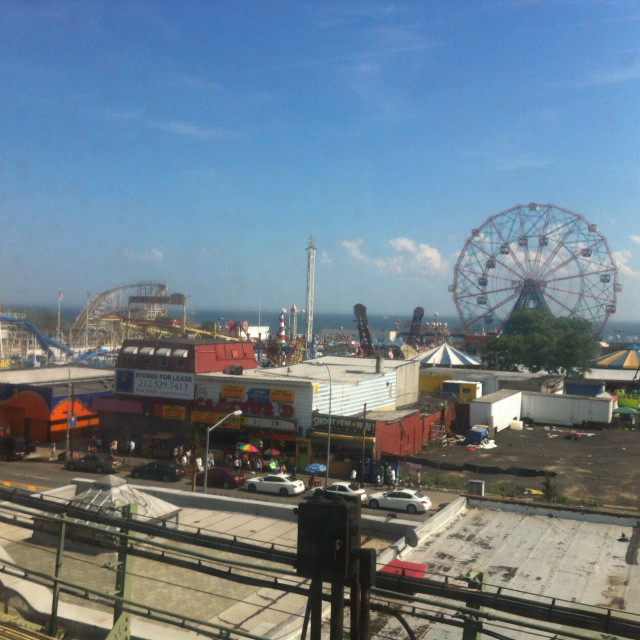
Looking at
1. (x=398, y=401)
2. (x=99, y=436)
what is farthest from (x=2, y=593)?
(x=398, y=401)

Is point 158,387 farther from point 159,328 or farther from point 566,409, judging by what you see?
point 159,328

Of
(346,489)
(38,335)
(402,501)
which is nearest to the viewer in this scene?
(402,501)

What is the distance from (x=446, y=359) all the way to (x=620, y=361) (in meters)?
18.0

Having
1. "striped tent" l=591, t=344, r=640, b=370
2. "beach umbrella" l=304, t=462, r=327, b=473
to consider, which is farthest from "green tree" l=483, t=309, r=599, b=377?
"beach umbrella" l=304, t=462, r=327, b=473

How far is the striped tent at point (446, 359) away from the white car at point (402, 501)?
41.0 meters

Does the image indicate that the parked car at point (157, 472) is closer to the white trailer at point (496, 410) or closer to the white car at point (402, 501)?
the white car at point (402, 501)

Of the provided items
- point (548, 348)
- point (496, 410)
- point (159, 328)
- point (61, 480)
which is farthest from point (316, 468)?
point (159, 328)

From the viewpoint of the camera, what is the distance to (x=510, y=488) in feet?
90.2

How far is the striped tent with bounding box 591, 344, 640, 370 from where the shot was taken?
68062mm

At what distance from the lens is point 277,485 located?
27.6 m

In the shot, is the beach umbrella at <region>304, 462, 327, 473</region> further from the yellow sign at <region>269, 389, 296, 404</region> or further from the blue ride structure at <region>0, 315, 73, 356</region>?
the blue ride structure at <region>0, 315, 73, 356</region>

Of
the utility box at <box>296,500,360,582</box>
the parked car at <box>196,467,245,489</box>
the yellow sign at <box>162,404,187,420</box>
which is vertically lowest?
the parked car at <box>196,467,245,489</box>

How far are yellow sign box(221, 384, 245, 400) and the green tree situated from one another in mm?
35955

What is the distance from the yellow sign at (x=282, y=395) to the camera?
33844mm
